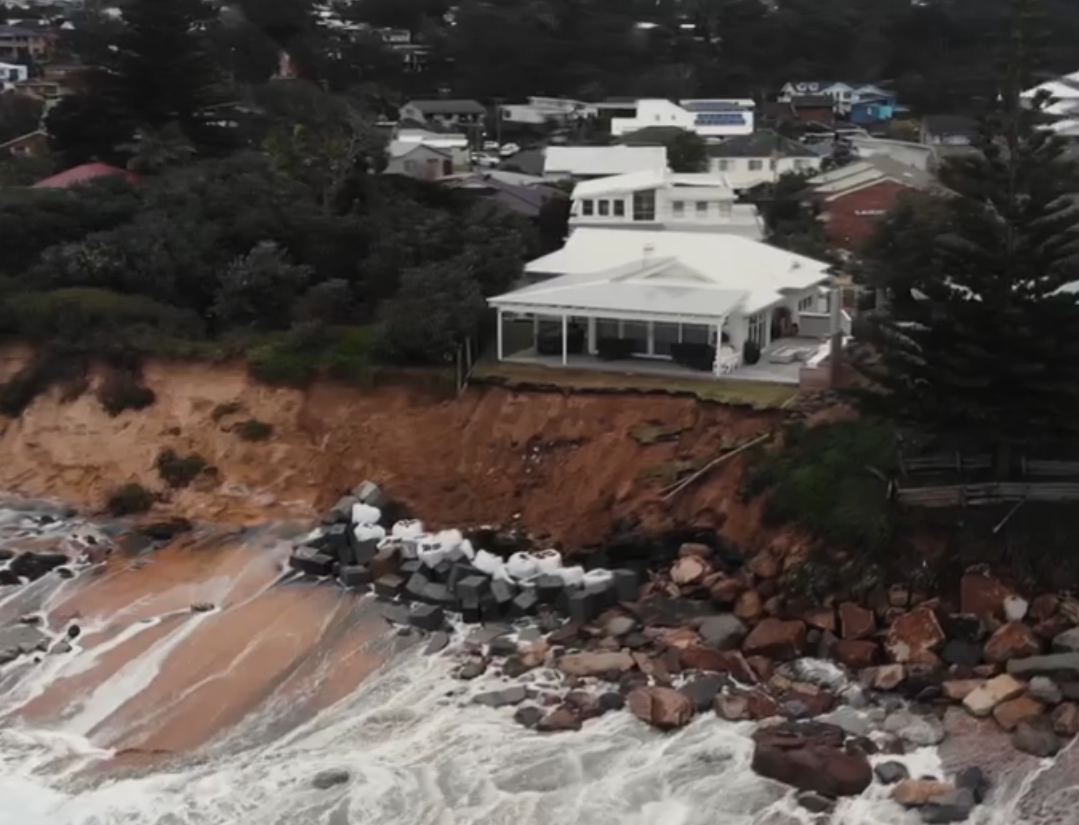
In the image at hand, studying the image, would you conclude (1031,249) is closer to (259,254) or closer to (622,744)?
(622,744)

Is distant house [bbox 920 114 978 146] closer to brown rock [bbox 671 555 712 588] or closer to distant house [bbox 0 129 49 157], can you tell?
distant house [bbox 0 129 49 157]

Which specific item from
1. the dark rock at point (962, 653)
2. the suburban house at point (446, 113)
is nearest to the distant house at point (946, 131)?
the suburban house at point (446, 113)

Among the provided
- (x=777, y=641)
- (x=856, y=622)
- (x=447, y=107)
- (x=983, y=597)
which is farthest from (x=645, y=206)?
(x=447, y=107)

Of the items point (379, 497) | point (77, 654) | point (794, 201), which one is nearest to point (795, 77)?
point (794, 201)

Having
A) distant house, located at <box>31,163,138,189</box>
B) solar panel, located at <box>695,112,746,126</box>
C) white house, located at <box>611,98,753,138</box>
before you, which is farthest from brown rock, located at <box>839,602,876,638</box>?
solar panel, located at <box>695,112,746,126</box>

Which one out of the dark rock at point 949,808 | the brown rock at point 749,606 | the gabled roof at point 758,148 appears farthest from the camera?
the gabled roof at point 758,148

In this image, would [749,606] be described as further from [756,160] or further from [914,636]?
[756,160]

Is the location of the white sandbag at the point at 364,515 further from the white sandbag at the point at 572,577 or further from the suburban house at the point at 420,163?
the suburban house at the point at 420,163
